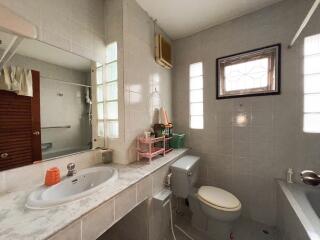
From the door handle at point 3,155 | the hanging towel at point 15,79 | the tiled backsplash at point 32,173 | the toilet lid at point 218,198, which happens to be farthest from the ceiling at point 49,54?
the toilet lid at point 218,198

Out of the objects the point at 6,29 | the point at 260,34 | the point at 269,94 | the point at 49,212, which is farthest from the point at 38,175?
the point at 260,34

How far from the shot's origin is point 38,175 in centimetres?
102

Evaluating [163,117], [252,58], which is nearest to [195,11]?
[252,58]

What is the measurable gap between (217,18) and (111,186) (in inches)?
82.3

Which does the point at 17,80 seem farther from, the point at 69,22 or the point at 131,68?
the point at 131,68

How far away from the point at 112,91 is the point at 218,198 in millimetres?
1483

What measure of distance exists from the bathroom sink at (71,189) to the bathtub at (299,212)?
127 centimetres

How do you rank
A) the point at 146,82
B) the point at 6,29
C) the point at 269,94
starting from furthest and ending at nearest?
the point at 146,82 < the point at 269,94 < the point at 6,29

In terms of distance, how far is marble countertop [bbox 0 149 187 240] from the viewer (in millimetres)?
566

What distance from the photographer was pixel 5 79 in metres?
0.89

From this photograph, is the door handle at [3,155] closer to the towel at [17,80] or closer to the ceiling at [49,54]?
the towel at [17,80]

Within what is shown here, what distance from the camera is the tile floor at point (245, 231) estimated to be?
1483 millimetres

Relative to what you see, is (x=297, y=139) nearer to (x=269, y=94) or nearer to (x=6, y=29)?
(x=269, y=94)

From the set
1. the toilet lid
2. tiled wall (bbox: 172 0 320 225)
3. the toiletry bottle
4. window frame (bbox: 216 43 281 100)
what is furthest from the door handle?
the toiletry bottle
